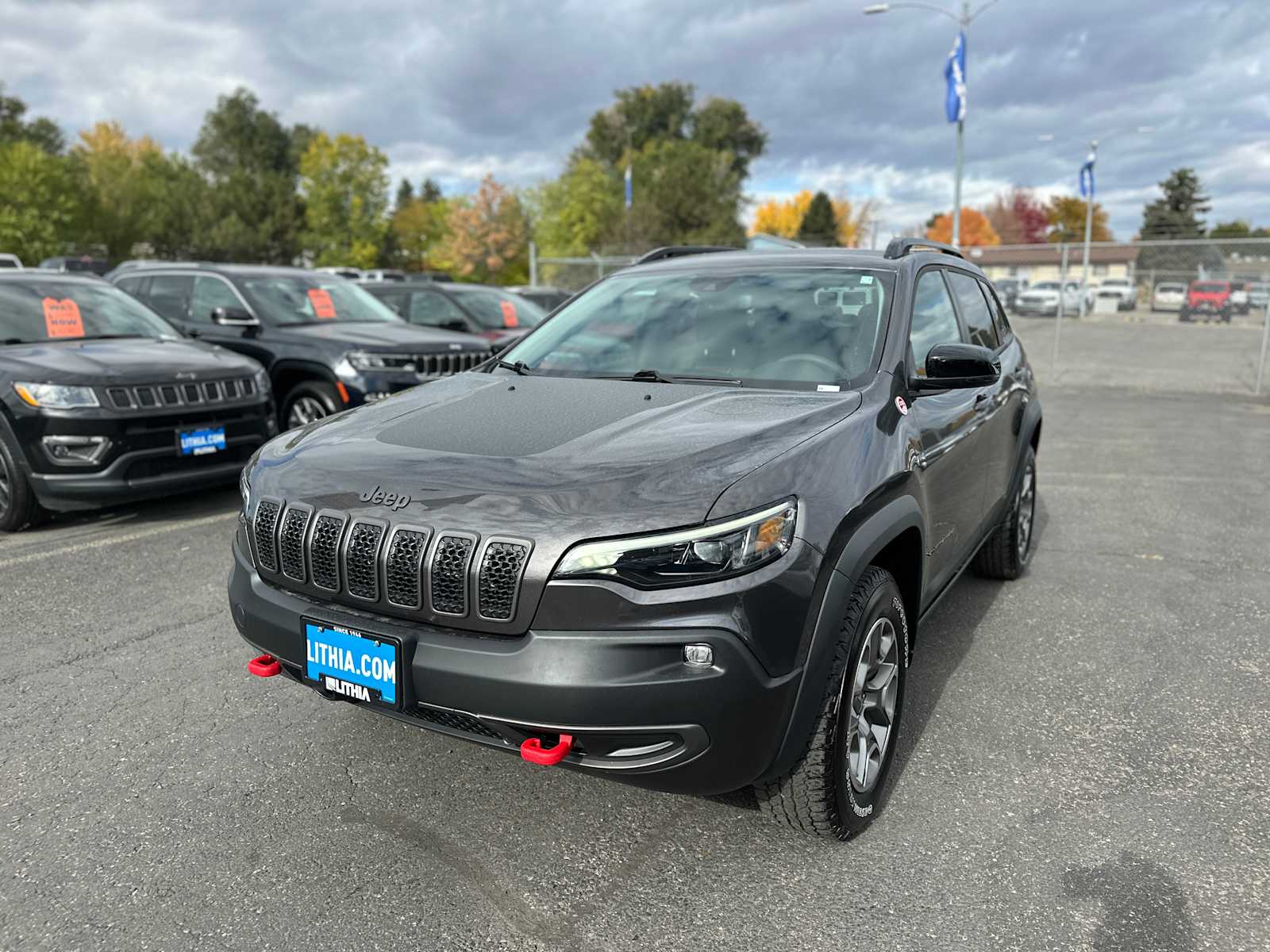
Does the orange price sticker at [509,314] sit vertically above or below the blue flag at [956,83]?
below

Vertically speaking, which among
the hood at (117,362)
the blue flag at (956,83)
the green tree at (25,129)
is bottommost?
the hood at (117,362)

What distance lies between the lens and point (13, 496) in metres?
5.85

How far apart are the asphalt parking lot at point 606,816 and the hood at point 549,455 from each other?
0.99 metres

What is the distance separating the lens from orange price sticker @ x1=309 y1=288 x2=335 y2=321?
8.92 meters

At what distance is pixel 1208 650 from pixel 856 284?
243cm

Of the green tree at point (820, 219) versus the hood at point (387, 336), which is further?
the green tree at point (820, 219)

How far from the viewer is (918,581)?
3.07 meters

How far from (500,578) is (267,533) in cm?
88

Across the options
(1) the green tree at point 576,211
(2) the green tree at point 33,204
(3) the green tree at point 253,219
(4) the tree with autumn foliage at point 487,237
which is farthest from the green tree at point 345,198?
(2) the green tree at point 33,204

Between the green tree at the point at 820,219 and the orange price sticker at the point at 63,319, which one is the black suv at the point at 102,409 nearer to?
the orange price sticker at the point at 63,319

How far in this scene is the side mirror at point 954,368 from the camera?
314 centimetres

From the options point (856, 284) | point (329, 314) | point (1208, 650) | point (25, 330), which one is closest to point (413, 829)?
point (856, 284)

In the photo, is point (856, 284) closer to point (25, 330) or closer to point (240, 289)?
point (25, 330)

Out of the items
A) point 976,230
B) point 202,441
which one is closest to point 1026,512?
point 202,441
